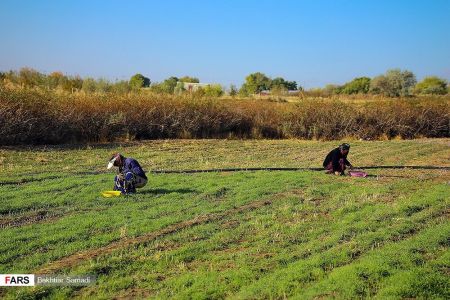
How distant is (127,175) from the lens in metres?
12.4

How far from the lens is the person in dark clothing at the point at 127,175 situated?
40.6 feet

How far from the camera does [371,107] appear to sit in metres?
34.7

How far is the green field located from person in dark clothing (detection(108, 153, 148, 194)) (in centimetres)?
30

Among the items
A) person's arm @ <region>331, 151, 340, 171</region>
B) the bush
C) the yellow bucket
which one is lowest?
the yellow bucket

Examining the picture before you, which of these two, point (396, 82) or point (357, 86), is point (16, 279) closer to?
point (396, 82)

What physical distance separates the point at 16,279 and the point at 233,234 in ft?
12.4

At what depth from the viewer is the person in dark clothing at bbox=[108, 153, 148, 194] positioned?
1238cm

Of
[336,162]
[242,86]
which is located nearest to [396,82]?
[242,86]

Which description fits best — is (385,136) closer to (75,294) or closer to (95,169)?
(95,169)

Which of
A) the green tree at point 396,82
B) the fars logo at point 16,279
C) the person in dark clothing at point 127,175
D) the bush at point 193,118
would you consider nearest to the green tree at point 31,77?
the bush at point 193,118

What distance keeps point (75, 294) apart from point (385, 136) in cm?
3013

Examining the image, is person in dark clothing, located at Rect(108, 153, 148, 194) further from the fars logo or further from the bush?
the bush

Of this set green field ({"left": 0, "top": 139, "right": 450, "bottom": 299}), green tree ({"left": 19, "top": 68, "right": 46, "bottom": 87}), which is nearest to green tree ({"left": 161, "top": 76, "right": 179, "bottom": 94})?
green tree ({"left": 19, "top": 68, "right": 46, "bottom": 87})

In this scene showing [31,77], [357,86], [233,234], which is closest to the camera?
[233,234]
